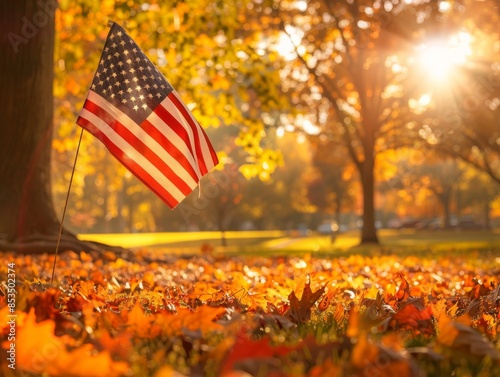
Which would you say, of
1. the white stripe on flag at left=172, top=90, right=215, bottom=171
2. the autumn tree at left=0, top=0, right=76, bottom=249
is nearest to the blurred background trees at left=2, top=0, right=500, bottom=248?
the autumn tree at left=0, top=0, right=76, bottom=249

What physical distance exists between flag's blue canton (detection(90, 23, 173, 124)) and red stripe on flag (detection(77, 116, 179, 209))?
22cm

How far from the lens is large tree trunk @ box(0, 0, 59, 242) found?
8203 millimetres

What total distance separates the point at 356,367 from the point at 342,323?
1258 millimetres

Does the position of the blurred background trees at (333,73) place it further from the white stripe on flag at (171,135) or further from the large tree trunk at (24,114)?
the white stripe on flag at (171,135)

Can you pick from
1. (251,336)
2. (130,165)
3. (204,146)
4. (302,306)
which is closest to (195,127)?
(204,146)

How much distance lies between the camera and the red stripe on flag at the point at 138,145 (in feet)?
14.5

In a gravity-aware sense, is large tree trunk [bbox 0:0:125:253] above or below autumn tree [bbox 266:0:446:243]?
below

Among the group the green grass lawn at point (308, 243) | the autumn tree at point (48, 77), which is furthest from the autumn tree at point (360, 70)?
the autumn tree at point (48, 77)

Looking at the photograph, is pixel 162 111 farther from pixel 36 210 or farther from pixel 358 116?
pixel 358 116

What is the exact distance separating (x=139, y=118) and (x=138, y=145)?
19 centimetres

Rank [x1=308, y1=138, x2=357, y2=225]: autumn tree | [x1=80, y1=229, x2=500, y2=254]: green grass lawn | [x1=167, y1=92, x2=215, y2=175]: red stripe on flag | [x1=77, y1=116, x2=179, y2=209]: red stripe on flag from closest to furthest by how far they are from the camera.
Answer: [x1=77, y1=116, x2=179, y2=209]: red stripe on flag, [x1=167, y1=92, x2=215, y2=175]: red stripe on flag, [x1=80, y1=229, x2=500, y2=254]: green grass lawn, [x1=308, y1=138, x2=357, y2=225]: autumn tree

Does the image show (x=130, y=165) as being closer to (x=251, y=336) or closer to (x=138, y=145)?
(x=138, y=145)

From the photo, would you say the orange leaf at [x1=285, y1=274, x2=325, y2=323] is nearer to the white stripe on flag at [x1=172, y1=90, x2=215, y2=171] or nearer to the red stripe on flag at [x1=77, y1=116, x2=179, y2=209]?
the red stripe on flag at [x1=77, y1=116, x2=179, y2=209]

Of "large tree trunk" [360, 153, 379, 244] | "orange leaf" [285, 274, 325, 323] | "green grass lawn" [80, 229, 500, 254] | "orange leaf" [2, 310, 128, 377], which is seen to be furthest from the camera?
"large tree trunk" [360, 153, 379, 244]
